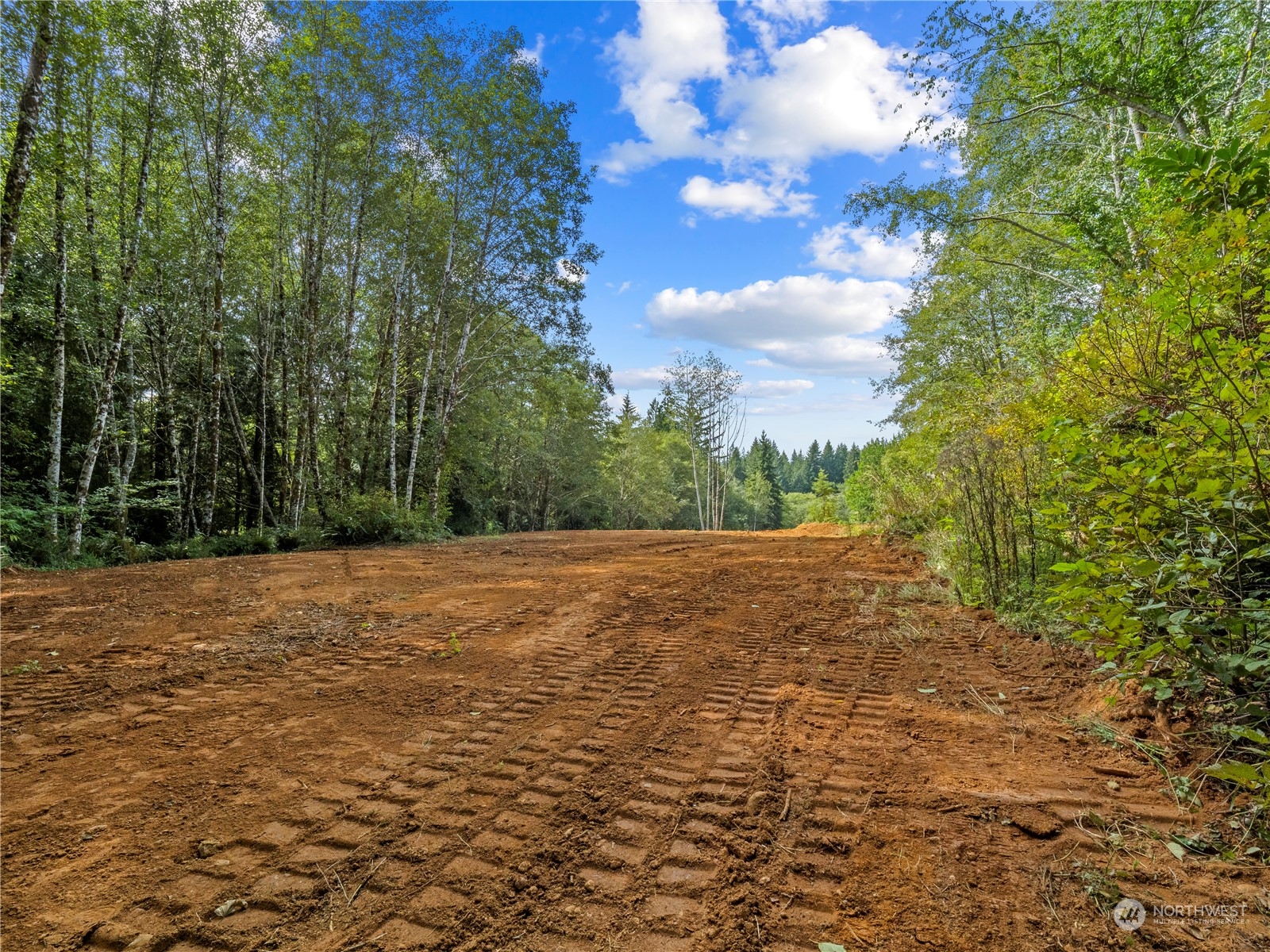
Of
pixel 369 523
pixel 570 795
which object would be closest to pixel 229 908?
pixel 570 795

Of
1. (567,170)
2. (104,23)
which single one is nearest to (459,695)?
(104,23)

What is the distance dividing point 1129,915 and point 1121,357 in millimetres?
2905

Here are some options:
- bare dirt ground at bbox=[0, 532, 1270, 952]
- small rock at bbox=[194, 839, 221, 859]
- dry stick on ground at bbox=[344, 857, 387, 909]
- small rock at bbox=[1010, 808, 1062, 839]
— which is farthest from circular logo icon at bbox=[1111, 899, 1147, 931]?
small rock at bbox=[194, 839, 221, 859]

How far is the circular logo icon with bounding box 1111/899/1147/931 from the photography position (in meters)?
1.42

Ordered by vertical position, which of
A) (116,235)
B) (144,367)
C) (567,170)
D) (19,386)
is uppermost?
(567,170)

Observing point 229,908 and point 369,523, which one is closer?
point 229,908

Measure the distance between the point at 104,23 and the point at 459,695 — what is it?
1082 centimetres

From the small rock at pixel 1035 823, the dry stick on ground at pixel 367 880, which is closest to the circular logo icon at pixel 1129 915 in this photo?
the small rock at pixel 1035 823

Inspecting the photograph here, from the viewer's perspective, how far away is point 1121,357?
117 inches

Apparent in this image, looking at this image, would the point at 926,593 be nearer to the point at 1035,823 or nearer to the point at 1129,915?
the point at 1035,823

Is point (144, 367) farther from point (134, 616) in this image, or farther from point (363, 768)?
point (363, 768)

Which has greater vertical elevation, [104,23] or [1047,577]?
[104,23]

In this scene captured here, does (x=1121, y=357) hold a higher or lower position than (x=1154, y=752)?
higher

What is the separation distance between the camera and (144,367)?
1220 centimetres
